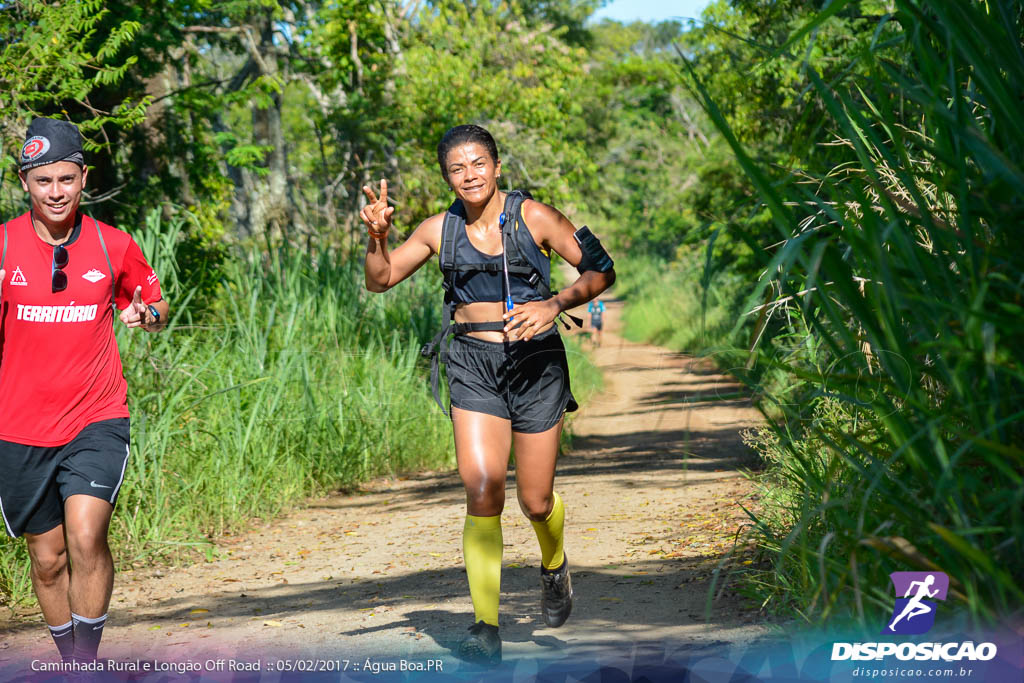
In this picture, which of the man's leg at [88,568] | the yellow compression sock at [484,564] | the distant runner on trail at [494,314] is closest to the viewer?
the man's leg at [88,568]

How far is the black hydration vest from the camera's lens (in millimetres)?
4391

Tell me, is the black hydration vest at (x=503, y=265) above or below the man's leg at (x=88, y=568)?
above

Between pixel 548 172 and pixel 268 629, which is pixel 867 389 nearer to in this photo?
pixel 268 629

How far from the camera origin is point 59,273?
13.1 feet

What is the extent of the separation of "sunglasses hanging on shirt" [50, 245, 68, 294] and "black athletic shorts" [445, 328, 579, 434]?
1.44 m

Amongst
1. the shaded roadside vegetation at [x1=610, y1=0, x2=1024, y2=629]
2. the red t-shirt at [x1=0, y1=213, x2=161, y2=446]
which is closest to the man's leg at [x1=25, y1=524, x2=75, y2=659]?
the red t-shirt at [x1=0, y1=213, x2=161, y2=446]

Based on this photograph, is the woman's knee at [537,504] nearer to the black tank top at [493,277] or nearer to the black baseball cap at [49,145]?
the black tank top at [493,277]

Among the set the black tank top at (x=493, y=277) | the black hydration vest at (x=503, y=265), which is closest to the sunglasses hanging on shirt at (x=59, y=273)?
the black hydration vest at (x=503, y=265)

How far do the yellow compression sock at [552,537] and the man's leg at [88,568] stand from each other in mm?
1673

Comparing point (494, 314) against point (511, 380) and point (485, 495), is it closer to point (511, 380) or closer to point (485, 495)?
point (511, 380)

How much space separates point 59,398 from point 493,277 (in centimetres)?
166

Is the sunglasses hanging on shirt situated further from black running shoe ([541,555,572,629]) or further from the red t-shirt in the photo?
black running shoe ([541,555,572,629])

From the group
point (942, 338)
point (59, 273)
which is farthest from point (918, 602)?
point (59, 273)

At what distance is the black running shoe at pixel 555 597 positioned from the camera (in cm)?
466
